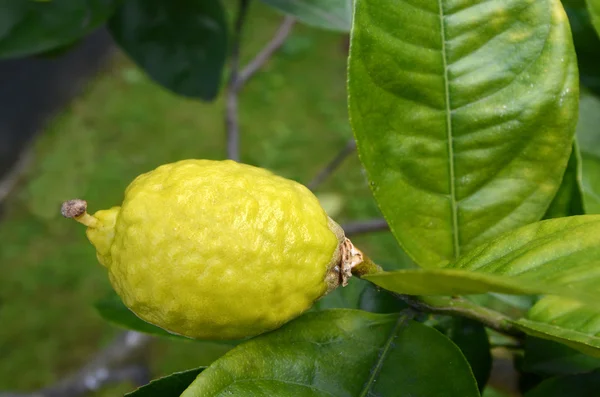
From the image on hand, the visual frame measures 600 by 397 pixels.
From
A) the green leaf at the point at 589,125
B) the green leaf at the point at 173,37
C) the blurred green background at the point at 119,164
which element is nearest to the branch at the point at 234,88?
the green leaf at the point at 173,37

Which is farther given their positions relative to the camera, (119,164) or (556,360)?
(119,164)

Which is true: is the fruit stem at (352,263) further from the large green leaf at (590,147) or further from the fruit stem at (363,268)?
the large green leaf at (590,147)

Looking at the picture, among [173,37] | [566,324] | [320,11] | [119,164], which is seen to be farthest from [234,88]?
[119,164]

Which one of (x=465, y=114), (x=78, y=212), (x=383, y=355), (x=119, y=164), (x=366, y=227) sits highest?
(x=465, y=114)

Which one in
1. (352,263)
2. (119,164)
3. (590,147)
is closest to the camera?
(352,263)

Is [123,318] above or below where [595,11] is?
below

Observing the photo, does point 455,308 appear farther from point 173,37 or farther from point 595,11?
point 173,37
